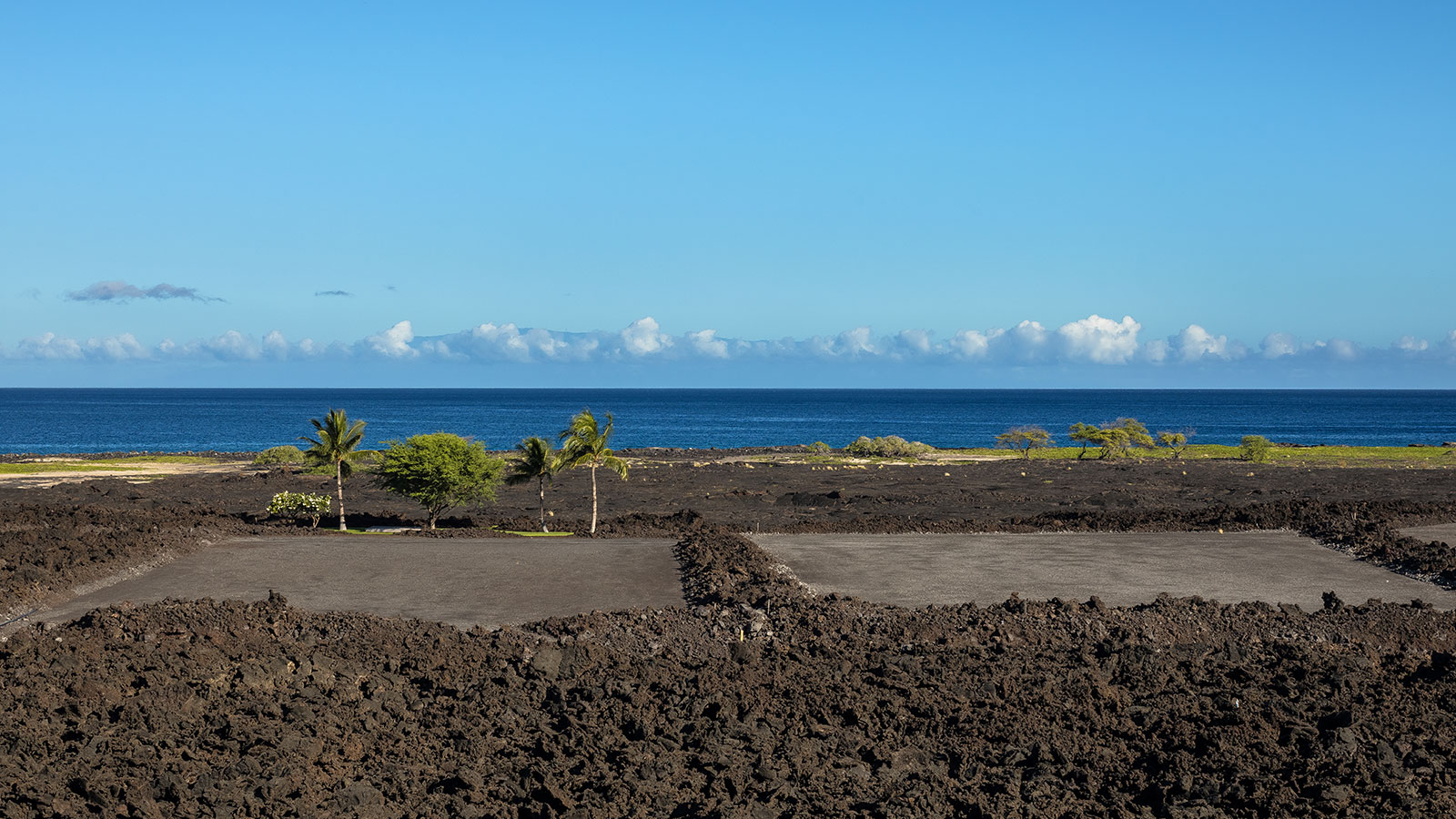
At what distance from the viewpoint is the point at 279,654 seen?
1548 cm

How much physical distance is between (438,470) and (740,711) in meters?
21.9

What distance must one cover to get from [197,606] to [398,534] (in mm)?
12285

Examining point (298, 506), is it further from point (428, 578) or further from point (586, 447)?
point (428, 578)

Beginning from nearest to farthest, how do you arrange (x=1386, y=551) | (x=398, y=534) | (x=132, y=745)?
(x=132, y=745) → (x=1386, y=551) → (x=398, y=534)

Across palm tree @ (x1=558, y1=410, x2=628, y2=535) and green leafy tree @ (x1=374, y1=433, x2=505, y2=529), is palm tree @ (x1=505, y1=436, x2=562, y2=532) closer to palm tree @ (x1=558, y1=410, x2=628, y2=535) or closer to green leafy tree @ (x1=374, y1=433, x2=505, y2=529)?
palm tree @ (x1=558, y1=410, x2=628, y2=535)

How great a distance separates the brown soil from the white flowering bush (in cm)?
1023

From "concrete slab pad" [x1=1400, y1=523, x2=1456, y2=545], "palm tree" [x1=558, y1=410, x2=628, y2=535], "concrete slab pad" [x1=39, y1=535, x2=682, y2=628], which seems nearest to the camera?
"concrete slab pad" [x1=39, y1=535, x2=682, y2=628]

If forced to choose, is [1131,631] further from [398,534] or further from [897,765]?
[398,534]

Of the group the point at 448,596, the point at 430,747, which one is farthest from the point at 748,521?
the point at 430,747

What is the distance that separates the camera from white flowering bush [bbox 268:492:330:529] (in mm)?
33156

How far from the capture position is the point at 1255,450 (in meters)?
70.2

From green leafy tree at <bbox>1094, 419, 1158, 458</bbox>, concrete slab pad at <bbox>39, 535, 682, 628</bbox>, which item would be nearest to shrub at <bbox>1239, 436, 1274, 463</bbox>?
green leafy tree at <bbox>1094, 419, 1158, 458</bbox>

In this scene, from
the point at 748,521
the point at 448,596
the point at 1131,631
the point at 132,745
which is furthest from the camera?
the point at 748,521

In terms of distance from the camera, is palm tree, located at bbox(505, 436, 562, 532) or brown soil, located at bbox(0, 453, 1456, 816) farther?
palm tree, located at bbox(505, 436, 562, 532)
